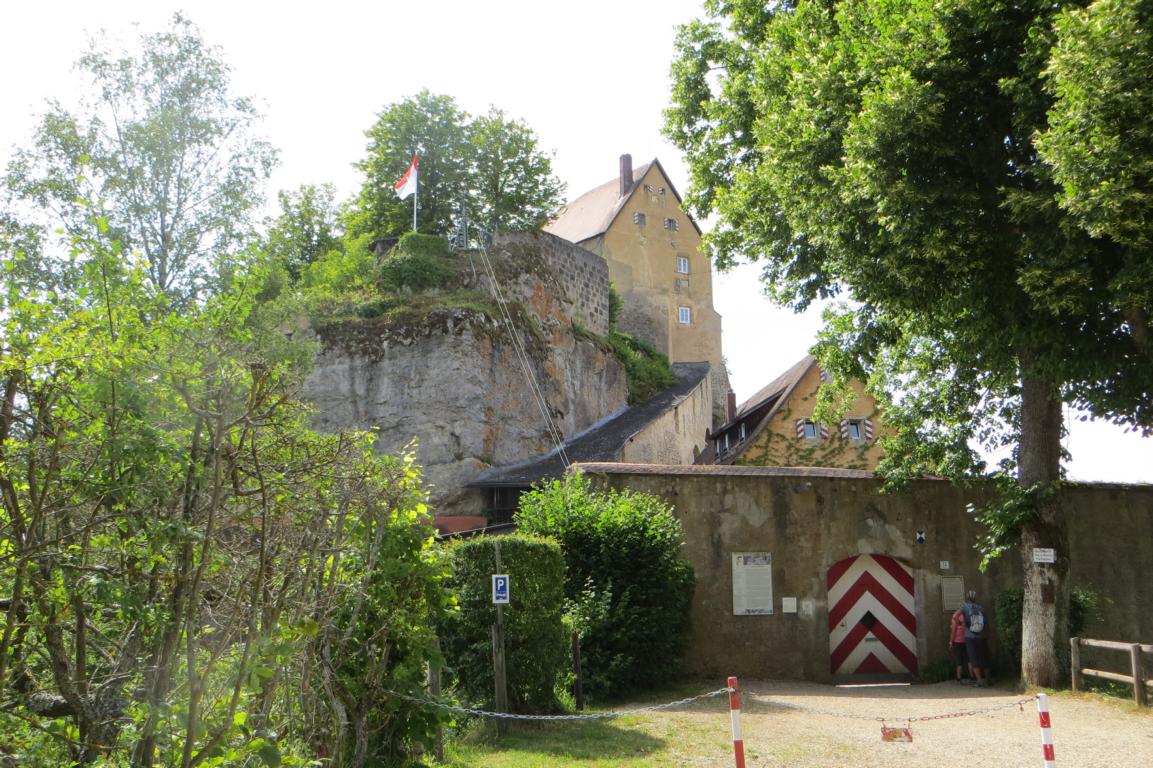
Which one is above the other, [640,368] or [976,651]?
[640,368]

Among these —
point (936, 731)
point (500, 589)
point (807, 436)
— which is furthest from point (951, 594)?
point (807, 436)

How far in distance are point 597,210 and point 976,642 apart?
3523cm

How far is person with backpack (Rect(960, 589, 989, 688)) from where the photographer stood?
15.6 metres

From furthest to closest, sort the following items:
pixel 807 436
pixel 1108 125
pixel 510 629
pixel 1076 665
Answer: pixel 807 436 < pixel 1076 665 < pixel 510 629 < pixel 1108 125

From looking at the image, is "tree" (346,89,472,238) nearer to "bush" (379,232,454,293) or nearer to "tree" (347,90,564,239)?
"tree" (347,90,564,239)

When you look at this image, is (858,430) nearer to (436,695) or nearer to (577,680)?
(577,680)

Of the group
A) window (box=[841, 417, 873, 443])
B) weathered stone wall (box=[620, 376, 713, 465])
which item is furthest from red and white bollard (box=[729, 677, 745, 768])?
window (box=[841, 417, 873, 443])

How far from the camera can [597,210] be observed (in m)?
48.0

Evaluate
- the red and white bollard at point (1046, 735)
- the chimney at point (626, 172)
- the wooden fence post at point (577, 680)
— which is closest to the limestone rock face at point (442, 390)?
the wooden fence post at point (577, 680)

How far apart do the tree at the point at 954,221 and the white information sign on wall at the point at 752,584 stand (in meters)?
3.56

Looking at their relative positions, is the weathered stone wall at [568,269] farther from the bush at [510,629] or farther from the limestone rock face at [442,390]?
the bush at [510,629]

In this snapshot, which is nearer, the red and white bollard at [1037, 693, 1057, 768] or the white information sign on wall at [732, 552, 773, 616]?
the red and white bollard at [1037, 693, 1057, 768]

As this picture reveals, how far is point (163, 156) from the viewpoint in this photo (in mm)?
22766

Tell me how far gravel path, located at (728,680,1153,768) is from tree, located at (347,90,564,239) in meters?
22.5
